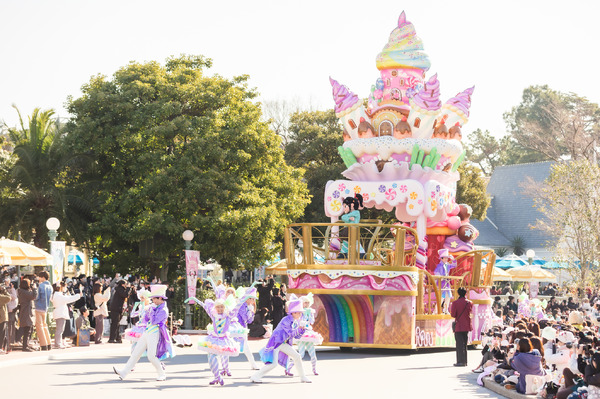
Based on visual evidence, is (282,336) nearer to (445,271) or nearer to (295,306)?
(295,306)

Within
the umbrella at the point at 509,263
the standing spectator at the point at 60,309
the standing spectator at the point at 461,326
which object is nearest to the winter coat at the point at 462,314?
the standing spectator at the point at 461,326

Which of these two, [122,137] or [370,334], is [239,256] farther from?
[370,334]

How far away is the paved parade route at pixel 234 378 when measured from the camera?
13.8 m

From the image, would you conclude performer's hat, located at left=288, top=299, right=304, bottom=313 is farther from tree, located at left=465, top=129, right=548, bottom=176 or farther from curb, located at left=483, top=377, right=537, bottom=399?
tree, located at left=465, top=129, right=548, bottom=176

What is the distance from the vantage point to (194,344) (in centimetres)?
2473

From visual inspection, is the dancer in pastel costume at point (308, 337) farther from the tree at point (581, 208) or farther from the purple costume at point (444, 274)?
the tree at point (581, 208)

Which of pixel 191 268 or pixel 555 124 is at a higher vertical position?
pixel 555 124

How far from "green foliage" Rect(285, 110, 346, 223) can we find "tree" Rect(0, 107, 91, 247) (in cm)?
1252

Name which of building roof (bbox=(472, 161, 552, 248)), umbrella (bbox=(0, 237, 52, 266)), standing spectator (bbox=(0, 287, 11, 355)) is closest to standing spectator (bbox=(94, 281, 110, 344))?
umbrella (bbox=(0, 237, 52, 266))

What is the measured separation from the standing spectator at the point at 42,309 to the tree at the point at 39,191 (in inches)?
412

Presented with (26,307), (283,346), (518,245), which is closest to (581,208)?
(283,346)

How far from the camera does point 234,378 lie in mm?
16094

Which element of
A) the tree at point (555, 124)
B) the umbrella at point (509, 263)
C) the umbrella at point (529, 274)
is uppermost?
the tree at point (555, 124)

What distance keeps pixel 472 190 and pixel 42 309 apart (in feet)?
100
